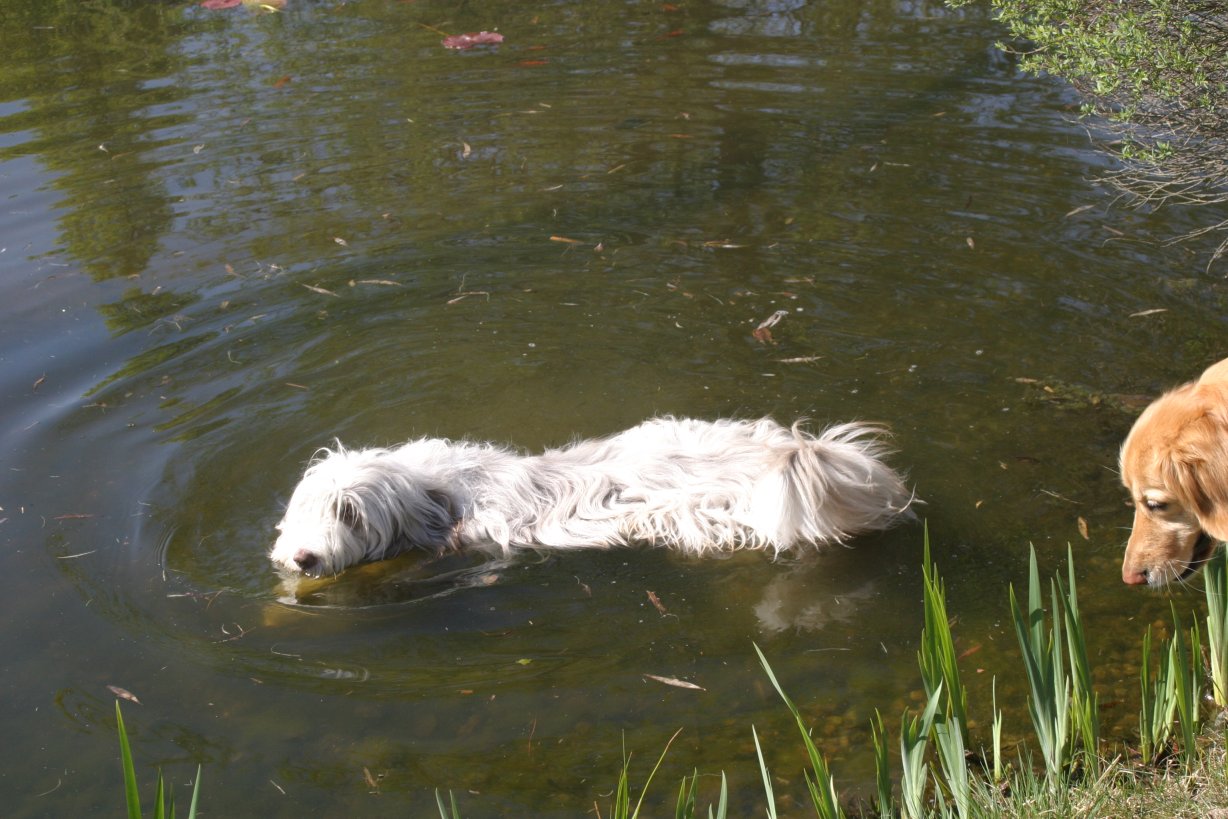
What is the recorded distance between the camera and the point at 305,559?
17.1 feet

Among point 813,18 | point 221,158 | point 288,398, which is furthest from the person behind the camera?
point 813,18

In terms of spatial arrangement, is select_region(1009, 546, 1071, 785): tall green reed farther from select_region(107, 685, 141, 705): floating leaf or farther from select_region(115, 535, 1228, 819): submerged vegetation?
select_region(107, 685, 141, 705): floating leaf

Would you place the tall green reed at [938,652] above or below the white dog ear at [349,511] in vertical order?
above

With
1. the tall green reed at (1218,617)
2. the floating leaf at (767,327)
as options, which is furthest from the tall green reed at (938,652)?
the floating leaf at (767,327)

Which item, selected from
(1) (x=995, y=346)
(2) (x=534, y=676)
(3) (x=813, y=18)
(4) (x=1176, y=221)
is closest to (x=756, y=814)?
(2) (x=534, y=676)

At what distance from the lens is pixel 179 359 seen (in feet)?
→ 22.9

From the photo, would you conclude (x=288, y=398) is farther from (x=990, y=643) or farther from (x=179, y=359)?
(x=990, y=643)

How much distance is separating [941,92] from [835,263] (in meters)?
3.47

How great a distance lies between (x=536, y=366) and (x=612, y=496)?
1476 millimetres

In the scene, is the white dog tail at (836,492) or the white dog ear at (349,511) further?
the white dog ear at (349,511)

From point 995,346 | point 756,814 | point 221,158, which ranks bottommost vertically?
point 756,814

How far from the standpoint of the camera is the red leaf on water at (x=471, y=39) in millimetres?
12219

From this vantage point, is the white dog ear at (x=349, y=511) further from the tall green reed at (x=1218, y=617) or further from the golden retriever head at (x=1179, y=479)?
the tall green reed at (x=1218, y=617)

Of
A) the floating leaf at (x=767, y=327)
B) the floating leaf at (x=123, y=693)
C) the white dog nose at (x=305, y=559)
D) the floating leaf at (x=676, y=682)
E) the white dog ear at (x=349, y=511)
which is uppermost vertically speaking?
the floating leaf at (x=767, y=327)
